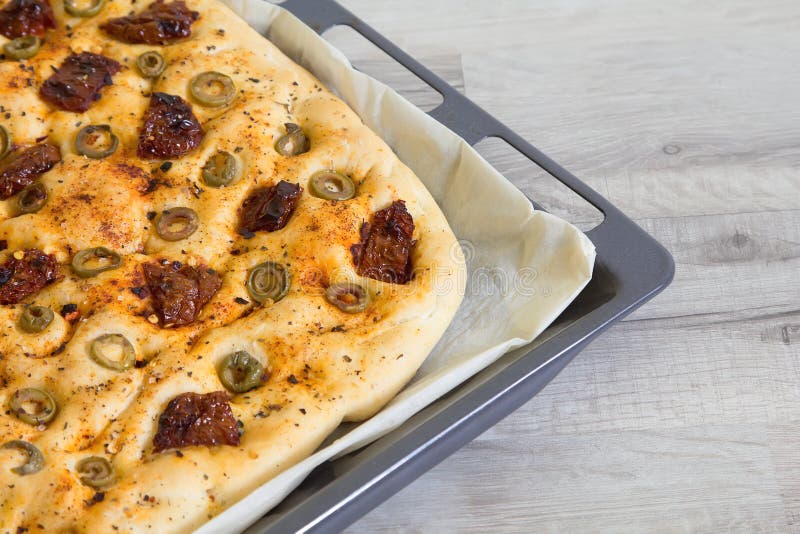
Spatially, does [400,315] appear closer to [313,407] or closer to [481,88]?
[313,407]

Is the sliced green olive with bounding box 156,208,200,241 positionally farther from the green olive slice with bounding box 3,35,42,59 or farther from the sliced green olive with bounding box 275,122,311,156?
the green olive slice with bounding box 3,35,42,59

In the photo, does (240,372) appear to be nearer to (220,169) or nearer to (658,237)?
(220,169)

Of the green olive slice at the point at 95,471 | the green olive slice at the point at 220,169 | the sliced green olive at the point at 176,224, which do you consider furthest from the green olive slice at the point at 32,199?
the green olive slice at the point at 95,471

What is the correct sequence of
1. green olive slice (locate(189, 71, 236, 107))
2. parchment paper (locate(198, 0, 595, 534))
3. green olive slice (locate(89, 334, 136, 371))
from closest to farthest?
green olive slice (locate(89, 334, 136, 371)) → parchment paper (locate(198, 0, 595, 534)) → green olive slice (locate(189, 71, 236, 107))

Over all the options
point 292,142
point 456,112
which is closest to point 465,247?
point 456,112

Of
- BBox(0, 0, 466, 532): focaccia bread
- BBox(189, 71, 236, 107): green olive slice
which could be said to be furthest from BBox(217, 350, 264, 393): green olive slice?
BBox(189, 71, 236, 107): green olive slice

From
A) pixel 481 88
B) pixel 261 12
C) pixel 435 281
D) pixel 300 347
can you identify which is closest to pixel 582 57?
pixel 481 88
